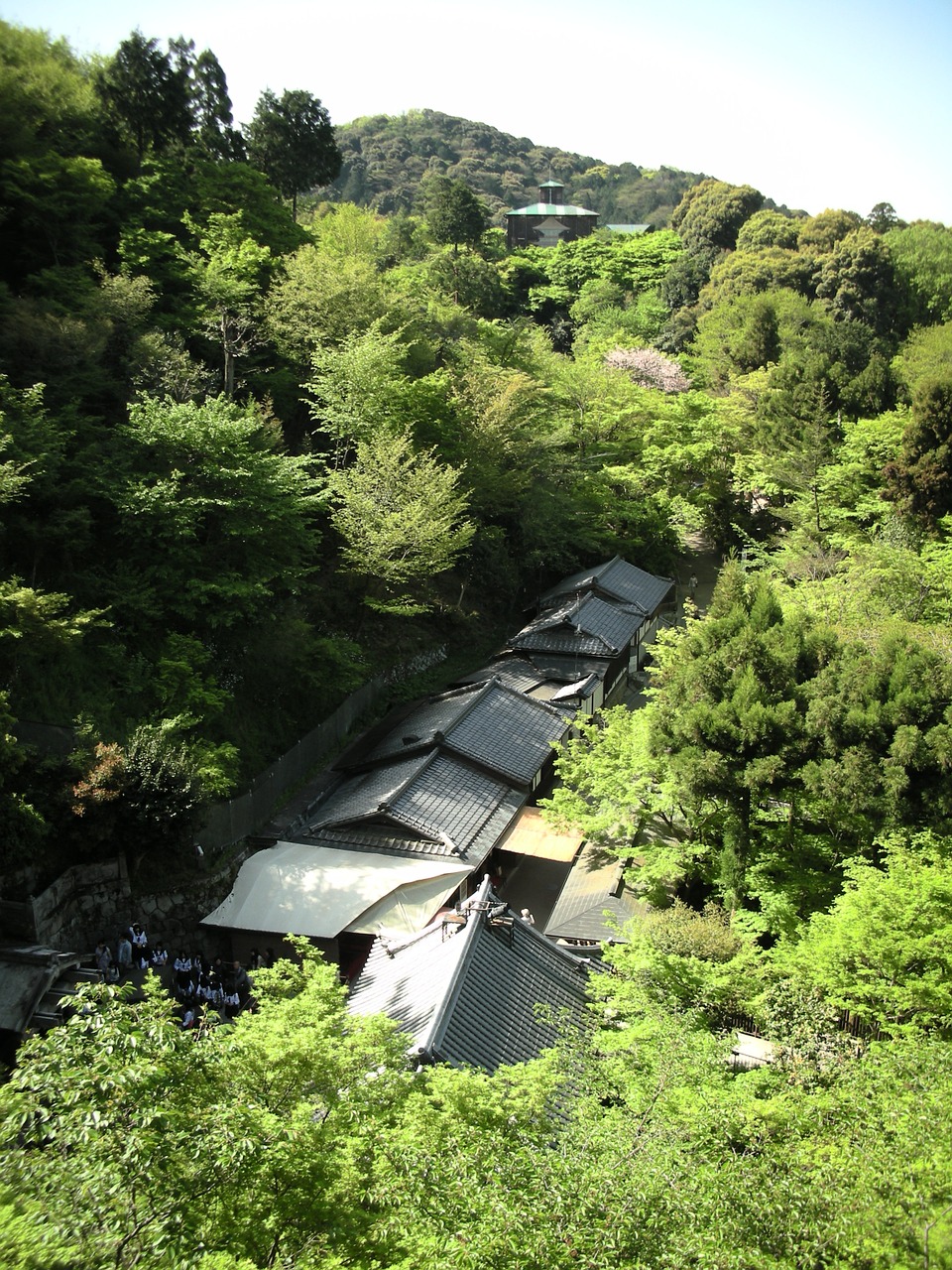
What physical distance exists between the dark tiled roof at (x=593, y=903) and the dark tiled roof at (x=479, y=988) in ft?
5.43

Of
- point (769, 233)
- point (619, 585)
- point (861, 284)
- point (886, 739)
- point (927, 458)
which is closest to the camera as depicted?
point (886, 739)

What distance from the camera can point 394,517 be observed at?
933 inches

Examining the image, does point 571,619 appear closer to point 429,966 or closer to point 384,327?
point 384,327

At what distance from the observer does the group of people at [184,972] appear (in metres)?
15.0

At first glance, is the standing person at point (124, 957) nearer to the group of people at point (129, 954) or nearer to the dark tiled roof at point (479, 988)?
the group of people at point (129, 954)

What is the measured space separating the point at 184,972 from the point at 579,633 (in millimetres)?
15095

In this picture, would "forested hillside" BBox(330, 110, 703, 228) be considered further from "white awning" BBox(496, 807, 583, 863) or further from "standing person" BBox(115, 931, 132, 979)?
"standing person" BBox(115, 931, 132, 979)

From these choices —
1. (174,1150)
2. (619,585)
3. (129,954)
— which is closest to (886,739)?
(174,1150)

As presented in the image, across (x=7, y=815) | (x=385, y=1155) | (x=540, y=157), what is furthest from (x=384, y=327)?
(x=540, y=157)

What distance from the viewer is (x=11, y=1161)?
220 inches

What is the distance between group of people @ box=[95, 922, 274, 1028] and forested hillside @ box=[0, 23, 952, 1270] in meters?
1.60

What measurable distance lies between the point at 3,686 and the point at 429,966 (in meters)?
9.42

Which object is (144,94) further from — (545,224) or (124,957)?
(545,224)

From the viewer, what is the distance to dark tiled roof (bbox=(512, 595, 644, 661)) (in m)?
26.8
